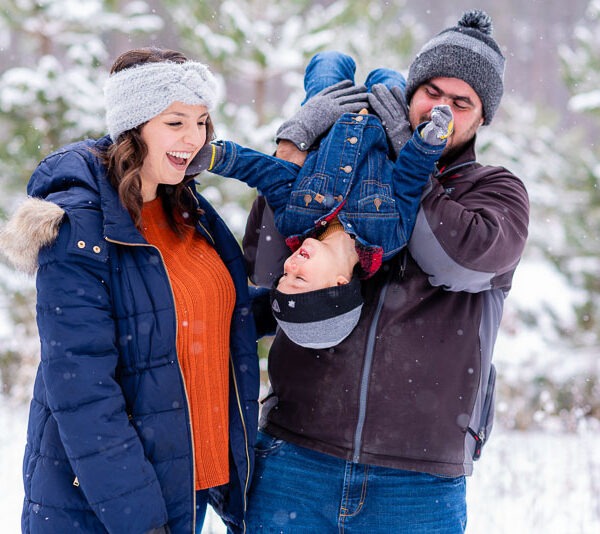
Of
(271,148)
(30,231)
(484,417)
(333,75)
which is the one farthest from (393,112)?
(271,148)

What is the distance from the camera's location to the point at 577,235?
770 cm

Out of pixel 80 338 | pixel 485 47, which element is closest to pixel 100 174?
pixel 80 338

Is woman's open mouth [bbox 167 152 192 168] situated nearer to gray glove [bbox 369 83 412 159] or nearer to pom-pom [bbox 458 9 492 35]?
gray glove [bbox 369 83 412 159]

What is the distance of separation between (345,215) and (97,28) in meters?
5.84

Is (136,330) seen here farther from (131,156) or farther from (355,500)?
(355,500)

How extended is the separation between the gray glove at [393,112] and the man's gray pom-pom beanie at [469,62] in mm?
109

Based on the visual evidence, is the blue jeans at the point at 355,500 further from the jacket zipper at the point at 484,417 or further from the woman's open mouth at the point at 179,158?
the woman's open mouth at the point at 179,158

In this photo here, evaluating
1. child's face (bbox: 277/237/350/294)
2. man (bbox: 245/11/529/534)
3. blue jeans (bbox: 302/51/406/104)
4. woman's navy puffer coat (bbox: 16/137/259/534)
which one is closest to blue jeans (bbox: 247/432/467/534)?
man (bbox: 245/11/529/534)

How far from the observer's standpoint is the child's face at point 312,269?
2162 mm

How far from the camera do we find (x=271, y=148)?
598cm

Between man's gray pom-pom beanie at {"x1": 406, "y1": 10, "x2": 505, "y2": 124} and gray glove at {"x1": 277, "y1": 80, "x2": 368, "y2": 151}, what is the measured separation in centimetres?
27

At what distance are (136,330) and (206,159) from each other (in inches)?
24.8

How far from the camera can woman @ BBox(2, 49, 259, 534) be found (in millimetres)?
1886

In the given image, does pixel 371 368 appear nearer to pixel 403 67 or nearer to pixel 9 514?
pixel 9 514
